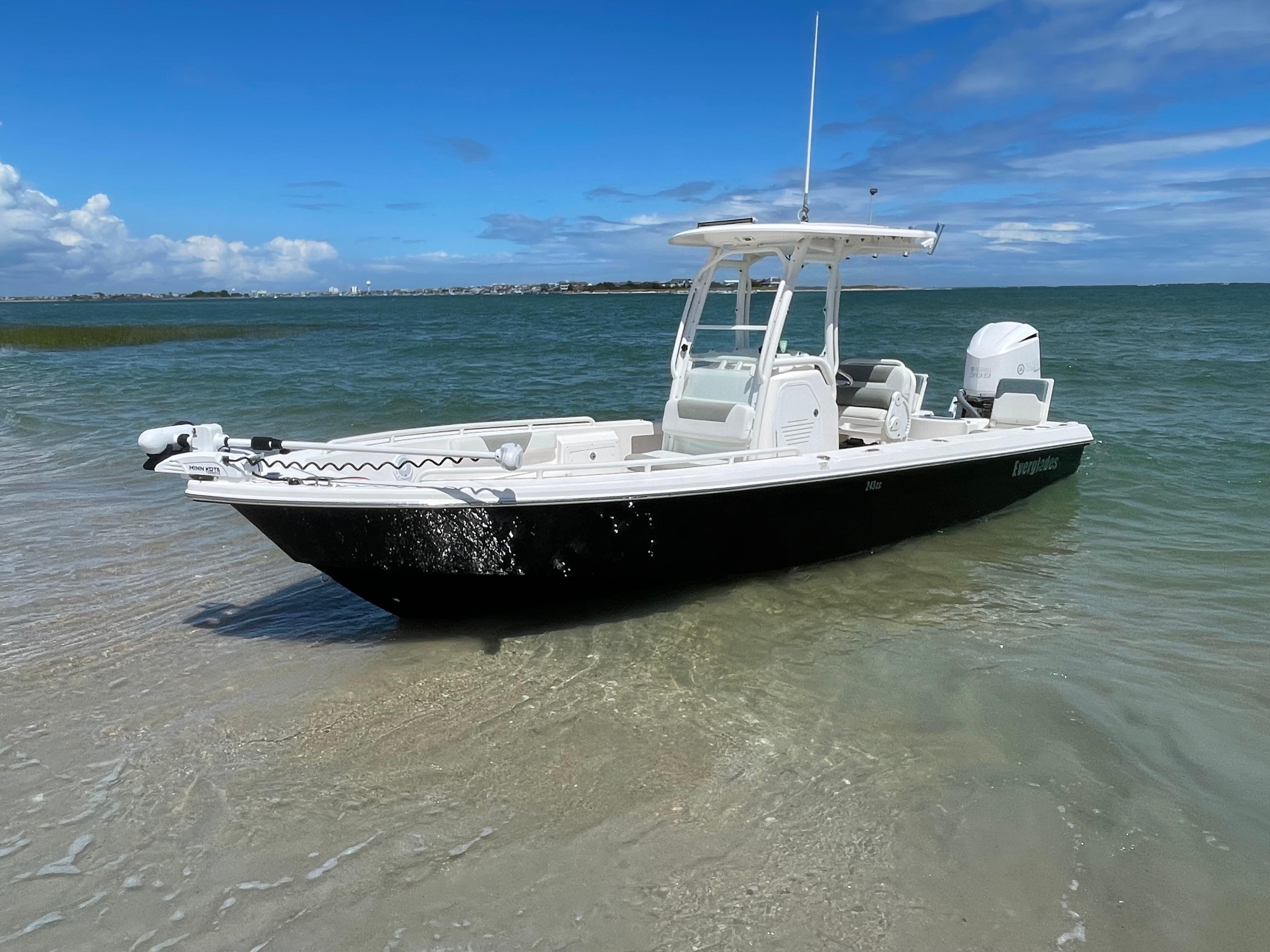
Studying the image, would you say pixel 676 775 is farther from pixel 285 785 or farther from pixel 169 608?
pixel 169 608

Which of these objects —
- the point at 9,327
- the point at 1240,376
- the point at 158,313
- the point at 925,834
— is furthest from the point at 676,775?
the point at 158,313

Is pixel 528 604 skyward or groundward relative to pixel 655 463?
groundward

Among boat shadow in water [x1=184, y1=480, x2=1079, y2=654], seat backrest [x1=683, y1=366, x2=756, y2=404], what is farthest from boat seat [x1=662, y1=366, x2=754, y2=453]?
→ boat shadow in water [x1=184, y1=480, x2=1079, y2=654]

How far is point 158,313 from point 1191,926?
113 metres

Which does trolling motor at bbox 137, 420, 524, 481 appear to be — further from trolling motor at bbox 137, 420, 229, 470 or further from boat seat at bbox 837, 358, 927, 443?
boat seat at bbox 837, 358, 927, 443

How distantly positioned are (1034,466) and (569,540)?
5267 millimetres

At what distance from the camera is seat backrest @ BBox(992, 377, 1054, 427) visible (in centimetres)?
901

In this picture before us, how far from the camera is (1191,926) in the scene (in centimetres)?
313

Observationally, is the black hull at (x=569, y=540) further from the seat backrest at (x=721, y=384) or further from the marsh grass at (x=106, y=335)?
the marsh grass at (x=106, y=335)

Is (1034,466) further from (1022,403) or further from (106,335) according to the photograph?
(106,335)

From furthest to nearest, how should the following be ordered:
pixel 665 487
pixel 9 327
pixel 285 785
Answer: pixel 9 327, pixel 665 487, pixel 285 785

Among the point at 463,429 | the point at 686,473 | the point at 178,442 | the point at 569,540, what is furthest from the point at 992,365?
the point at 178,442

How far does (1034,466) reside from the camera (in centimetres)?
832

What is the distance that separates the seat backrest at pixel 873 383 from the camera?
24.9ft
